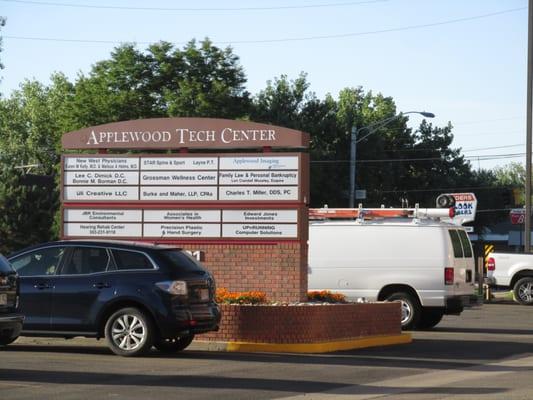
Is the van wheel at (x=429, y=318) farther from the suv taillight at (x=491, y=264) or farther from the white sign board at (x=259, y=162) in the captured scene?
the suv taillight at (x=491, y=264)

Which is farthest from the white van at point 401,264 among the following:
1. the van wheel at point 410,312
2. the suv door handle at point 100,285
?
the suv door handle at point 100,285

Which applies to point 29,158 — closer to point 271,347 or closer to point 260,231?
point 260,231

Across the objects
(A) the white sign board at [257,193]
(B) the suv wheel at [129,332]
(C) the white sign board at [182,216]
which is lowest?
(B) the suv wheel at [129,332]

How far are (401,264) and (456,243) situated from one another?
129 centimetres

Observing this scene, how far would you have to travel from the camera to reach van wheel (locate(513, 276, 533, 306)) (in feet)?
111

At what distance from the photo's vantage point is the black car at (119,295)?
15.9 metres

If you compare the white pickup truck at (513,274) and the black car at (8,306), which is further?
the white pickup truck at (513,274)

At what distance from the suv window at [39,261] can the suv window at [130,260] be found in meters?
0.94

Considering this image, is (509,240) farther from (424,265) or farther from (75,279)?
(75,279)

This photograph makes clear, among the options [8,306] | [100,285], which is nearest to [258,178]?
[100,285]

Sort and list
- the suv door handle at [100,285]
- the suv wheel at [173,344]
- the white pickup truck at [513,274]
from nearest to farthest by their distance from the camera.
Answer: the suv door handle at [100,285] < the suv wheel at [173,344] < the white pickup truck at [513,274]

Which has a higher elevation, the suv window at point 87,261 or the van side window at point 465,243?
the van side window at point 465,243

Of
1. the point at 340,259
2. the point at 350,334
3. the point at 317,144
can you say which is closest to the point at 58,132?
the point at 317,144

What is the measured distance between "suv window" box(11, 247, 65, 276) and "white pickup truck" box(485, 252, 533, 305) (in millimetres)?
19748
